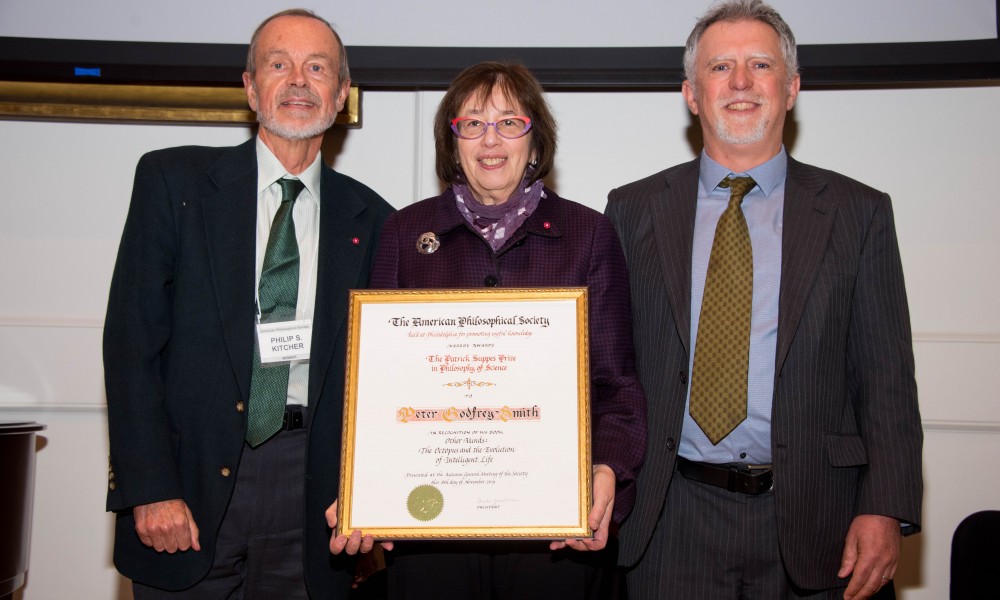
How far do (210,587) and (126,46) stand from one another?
2146mm

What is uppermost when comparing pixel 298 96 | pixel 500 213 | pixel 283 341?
pixel 298 96

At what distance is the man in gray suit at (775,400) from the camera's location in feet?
6.66

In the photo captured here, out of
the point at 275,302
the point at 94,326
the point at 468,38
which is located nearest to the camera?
the point at 275,302

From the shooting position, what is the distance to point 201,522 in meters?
2.12

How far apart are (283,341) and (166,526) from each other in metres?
0.55

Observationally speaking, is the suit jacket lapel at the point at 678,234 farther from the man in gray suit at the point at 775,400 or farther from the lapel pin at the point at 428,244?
the lapel pin at the point at 428,244

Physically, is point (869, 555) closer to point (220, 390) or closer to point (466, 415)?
point (466, 415)

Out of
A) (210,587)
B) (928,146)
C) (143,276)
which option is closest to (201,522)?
(210,587)

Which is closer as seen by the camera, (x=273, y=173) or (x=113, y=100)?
(x=273, y=173)

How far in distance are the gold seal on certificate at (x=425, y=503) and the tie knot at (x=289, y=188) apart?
3.21 ft

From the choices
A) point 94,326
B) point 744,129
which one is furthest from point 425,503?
point 94,326

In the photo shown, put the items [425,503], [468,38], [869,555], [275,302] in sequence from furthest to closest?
1. [468,38]
2. [275,302]
3. [869,555]
4. [425,503]

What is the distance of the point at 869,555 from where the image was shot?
6.59 ft

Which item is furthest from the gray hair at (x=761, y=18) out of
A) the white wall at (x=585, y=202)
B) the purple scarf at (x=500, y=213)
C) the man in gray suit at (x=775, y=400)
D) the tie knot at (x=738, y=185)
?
the white wall at (x=585, y=202)
